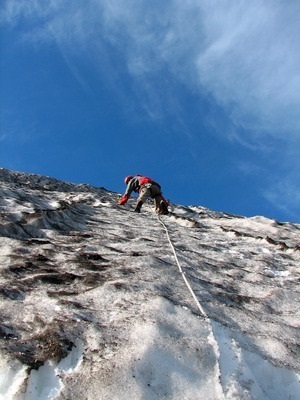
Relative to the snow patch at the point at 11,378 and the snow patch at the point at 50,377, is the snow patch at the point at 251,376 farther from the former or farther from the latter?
the snow patch at the point at 11,378

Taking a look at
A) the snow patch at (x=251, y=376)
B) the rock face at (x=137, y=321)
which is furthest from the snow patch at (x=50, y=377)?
the snow patch at (x=251, y=376)

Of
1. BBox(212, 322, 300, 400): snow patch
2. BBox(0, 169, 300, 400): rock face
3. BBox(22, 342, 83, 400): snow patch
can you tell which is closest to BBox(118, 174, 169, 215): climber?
BBox(0, 169, 300, 400): rock face

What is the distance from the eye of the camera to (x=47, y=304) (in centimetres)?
438

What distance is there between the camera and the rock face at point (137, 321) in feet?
10.8

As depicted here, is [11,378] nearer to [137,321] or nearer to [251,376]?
[137,321]

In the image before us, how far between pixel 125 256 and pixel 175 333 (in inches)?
103

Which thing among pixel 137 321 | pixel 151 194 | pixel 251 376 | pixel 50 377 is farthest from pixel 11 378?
pixel 151 194

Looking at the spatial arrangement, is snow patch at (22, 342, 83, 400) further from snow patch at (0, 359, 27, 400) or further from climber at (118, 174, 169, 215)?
climber at (118, 174, 169, 215)

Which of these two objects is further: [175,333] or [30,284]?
[30,284]

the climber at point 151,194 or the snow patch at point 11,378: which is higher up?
the climber at point 151,194

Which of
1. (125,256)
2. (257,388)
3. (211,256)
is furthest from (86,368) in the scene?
(211,256)

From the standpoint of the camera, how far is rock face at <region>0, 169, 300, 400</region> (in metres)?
3.29

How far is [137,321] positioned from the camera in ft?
13.4

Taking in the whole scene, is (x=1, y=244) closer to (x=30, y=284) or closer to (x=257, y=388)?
(x=30, y=284)
